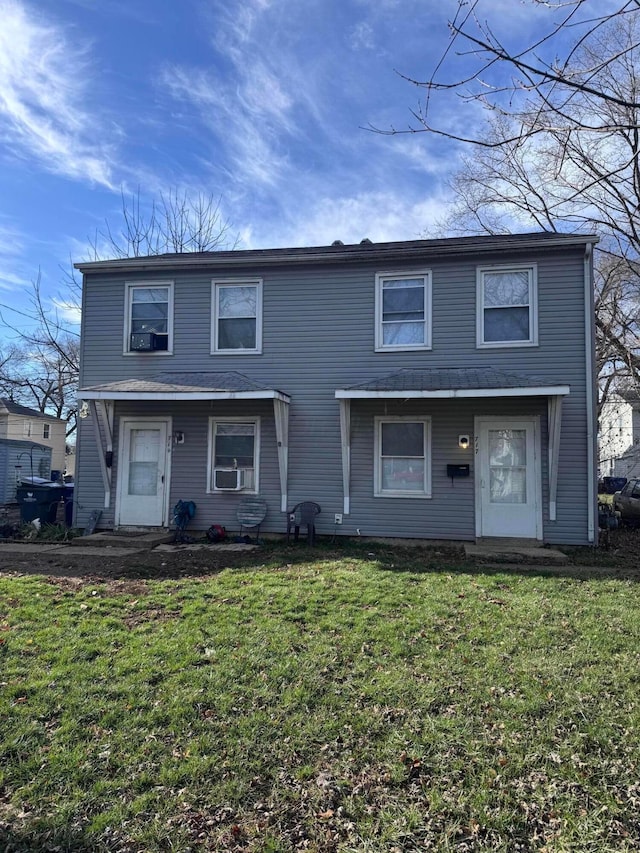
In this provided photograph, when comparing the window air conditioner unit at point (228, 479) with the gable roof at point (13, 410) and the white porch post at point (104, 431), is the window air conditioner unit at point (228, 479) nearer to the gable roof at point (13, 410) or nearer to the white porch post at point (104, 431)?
the white porch post at point (104, 431)

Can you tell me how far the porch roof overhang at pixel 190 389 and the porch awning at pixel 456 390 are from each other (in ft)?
4.73

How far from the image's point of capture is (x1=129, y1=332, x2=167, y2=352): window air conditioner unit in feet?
34.4

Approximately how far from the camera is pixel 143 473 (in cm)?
1041

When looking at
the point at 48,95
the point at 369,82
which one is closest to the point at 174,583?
the point at 369,82

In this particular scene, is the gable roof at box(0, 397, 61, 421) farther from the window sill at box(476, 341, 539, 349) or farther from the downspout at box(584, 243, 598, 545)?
the downspout at box(584, 243, 598, 545)

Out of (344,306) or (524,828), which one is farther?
(344,306)

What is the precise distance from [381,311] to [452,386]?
2248 mm

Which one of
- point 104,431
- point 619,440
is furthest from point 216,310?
point 619,440

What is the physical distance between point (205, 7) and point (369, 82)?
2712 mm

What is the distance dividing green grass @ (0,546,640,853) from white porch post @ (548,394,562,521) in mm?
3624

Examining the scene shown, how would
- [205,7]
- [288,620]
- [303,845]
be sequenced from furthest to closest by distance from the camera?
[205,7] < [288,620] < [303,845]

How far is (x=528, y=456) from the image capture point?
9.16m

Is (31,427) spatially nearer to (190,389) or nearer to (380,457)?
(190,389)

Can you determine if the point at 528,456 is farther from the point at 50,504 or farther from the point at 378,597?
the point at 50,504
